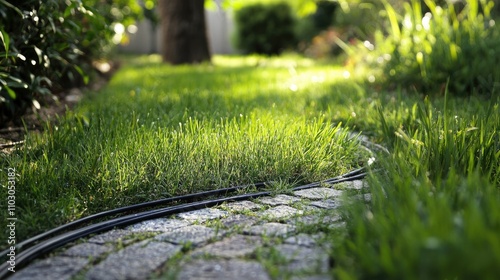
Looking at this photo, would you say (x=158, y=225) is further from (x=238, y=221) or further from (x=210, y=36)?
(x=210, y=36)

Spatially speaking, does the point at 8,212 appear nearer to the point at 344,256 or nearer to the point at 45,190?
the point at 45,190

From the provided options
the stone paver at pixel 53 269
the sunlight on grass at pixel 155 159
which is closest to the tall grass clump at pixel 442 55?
the sunlight on grass at pixel 155 159

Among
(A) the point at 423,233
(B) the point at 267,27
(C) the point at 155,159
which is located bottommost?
(C) the point at 155,159

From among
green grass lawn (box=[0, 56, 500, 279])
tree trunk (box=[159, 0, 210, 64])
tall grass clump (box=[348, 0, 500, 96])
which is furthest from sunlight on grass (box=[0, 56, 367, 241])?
tree trunk (box=[159, 0, 210, 64])

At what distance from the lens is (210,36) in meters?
17.1

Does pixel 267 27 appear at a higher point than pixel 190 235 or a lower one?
higher

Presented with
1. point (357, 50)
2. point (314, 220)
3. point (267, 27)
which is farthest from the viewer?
point (267, 27)

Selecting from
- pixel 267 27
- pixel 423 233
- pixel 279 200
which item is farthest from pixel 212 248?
pixel 267 27

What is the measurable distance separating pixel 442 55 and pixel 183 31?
4.86m

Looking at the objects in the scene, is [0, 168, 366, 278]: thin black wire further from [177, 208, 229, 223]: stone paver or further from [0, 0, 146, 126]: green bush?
[0, 0, 146, 126]: green bush

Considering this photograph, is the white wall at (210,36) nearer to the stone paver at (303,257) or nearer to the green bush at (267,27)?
the green bush at (267,27)

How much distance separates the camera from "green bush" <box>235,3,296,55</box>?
13555mm

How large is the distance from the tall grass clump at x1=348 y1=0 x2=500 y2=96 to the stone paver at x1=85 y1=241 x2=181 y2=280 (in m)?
3.11

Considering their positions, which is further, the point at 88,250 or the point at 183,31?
the point at 183,31
